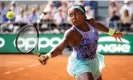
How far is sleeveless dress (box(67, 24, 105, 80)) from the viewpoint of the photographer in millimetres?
5605

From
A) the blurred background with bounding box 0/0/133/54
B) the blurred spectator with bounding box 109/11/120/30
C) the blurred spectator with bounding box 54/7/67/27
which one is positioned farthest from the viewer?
the blurred spectator with bounding box 54/7/67/27

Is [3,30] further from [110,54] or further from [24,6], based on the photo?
[110,54]

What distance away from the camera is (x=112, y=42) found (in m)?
17.8

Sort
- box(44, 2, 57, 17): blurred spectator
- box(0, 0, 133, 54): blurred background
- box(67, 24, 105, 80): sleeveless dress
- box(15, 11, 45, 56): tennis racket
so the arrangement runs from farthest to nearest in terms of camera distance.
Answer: box(44, 2, 57, 17): blurred spectator → box(0, 0, 133, 54): blurred background → box(15, 11, 45, 56): tennis racket → box(67, 24, 105, 80): sleeveless dress

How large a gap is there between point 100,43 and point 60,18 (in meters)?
2.35

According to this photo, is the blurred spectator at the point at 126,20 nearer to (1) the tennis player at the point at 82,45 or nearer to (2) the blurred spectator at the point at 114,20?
(2) the blurred spectator at the point at 114,20

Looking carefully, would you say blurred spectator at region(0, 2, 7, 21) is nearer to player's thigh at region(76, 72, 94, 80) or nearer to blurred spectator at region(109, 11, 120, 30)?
blurred spectator at region(109, 11, 120, 30)

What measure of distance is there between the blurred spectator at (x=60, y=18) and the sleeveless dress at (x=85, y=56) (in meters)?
12.1

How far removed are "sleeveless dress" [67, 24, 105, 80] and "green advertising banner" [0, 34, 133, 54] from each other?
1200 cm

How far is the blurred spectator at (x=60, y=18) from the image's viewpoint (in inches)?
704

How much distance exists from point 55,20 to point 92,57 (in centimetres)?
1239

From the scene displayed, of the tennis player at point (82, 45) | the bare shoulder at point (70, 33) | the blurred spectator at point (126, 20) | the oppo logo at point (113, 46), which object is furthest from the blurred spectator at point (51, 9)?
the bare shoulder at point (70, 33)

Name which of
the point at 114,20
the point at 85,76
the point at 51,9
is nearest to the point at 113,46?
the point at 114,20

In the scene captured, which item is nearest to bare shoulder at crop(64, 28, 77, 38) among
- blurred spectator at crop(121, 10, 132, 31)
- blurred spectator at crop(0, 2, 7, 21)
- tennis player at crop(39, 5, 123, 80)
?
tennis player at crop(39, 5, 123, 80)
